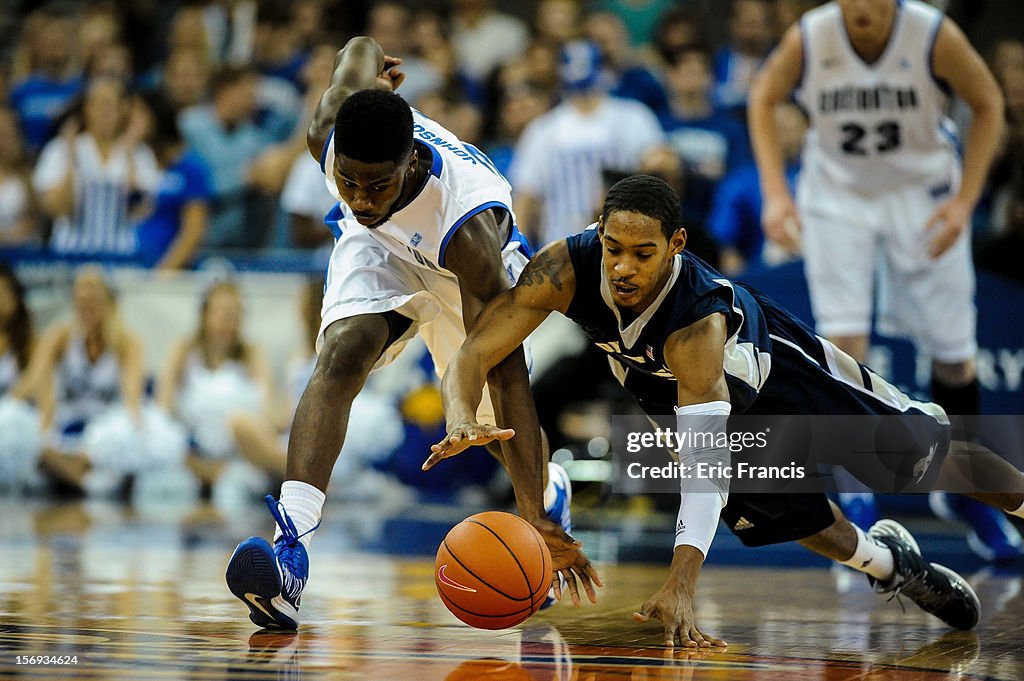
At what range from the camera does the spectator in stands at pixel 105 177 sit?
10.6m

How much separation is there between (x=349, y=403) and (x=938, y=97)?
3.62 m

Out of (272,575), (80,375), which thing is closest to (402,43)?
(80,375)

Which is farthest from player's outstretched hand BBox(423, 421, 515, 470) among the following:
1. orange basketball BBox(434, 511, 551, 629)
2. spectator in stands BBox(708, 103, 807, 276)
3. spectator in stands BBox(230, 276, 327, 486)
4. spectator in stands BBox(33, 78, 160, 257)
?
spectator in stands BBox(33, 78, 160, 257)

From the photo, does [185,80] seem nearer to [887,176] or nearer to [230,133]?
[230,133]

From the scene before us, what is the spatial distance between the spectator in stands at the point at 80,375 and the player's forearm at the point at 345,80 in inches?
208

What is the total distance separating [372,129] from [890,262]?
142 inches

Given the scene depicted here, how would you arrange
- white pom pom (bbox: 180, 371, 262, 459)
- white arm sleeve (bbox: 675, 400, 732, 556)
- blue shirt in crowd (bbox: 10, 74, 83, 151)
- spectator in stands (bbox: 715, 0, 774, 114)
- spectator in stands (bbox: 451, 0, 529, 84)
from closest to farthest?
white arm sleeve (bbox: 675, 400, 732, 556) → white pom pom (bbox: 180, 371, 262, 459) → spectator in stands (bbox: 715, 0, 774, 114) → spectator in stands (bbox: 451, 0, 529, 84) → blue shirt in crowd (bbox: 10, 74, 83, 151)

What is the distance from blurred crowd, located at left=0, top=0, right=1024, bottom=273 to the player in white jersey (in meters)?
3.62

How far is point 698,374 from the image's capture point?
387cm

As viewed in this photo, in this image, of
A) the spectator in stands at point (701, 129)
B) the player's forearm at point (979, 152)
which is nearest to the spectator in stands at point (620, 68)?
the spectator in stands at point (701, 129)

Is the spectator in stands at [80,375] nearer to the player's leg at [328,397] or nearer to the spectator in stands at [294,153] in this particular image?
the spectator in stands at [294,153]

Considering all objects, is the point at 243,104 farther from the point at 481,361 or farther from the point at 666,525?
the point at 481,361

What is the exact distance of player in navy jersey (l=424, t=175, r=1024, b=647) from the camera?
383 centimetres

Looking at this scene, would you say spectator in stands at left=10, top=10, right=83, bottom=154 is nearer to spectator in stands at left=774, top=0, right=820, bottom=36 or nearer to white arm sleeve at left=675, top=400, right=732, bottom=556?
spectator in stands at left=774, top=0, right=820, bottom=36
